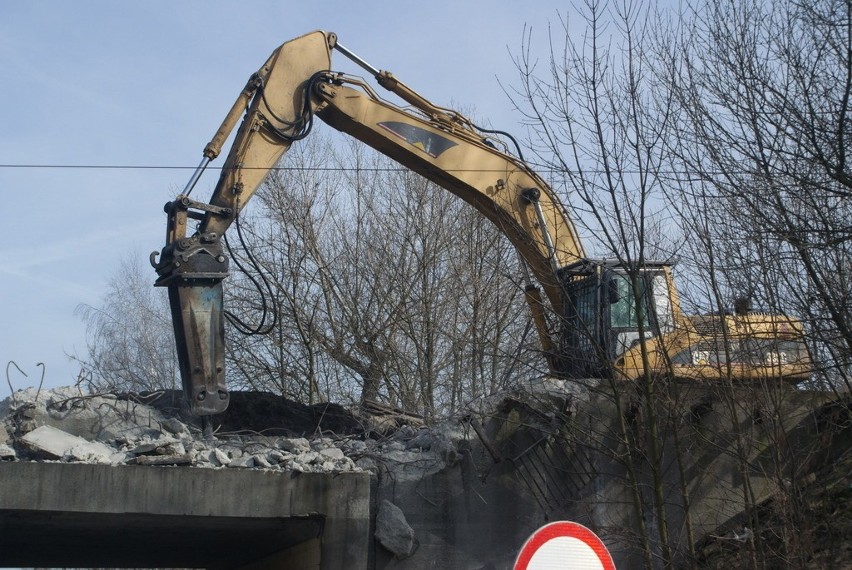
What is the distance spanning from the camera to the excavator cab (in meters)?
8.87

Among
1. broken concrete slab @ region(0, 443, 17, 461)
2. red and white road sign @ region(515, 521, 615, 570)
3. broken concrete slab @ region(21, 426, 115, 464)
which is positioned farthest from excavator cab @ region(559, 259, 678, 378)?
broken concrete slab @ region(0, 443, 17, 461)

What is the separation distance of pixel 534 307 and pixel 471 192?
6.00 feet

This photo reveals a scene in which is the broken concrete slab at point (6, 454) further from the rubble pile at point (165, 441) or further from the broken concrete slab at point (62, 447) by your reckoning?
the broken concrete slab at point (62, 447)

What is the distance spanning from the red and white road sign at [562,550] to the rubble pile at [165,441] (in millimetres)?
4822

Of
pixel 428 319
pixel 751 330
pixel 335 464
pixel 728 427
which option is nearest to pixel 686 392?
pixel 751 330

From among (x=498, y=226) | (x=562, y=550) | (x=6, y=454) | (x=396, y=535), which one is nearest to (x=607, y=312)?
(x=498, y=226)

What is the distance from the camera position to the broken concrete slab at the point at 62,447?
30.8 feet

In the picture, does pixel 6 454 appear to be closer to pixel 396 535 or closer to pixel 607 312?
pixel 396 535

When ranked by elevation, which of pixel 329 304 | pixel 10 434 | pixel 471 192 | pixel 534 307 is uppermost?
pixel 329 304

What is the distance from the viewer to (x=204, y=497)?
9648mm

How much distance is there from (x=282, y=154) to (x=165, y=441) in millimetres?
3764

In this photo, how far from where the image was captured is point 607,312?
34.6 feet

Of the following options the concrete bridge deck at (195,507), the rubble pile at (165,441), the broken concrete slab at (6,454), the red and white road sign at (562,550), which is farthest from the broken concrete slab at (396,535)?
the red and white road sign at (562,550)

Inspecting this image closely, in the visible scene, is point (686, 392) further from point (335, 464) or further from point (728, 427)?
point (335, 464)
